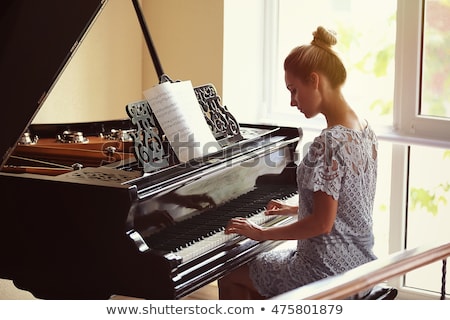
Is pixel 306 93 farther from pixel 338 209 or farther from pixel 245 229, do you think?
pixel 245 229

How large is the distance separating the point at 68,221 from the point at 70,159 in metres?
0.55

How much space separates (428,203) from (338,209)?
188cm

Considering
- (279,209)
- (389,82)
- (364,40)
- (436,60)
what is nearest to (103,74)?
(364,40)

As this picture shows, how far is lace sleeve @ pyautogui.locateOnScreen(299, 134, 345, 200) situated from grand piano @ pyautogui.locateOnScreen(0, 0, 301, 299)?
0.50 metres

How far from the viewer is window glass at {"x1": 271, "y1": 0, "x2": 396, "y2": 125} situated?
16.9 feet

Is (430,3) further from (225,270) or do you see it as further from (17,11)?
(17,11)

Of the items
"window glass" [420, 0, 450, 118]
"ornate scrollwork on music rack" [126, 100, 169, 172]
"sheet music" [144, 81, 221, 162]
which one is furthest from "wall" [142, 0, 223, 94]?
"ornate scrollwork on music rack" [126, 100, 169, 172]

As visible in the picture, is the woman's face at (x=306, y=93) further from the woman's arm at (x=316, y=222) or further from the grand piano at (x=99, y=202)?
the grand piano at (x=99, y=202)

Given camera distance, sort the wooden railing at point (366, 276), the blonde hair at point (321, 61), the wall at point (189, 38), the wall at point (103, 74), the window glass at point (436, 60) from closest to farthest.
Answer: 1. the wooden railing at point (366, 276)
2. the blonde hair at point (321, 61)
3. the window glass at point (436, 60)
4. the wall at point (103, 74)
5. the wall at point (189, 38)

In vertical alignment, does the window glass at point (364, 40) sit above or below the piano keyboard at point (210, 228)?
above

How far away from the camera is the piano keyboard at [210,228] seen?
11.1ft

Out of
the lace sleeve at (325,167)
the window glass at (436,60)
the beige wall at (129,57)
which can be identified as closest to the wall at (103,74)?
the beige wall at (129,57)
